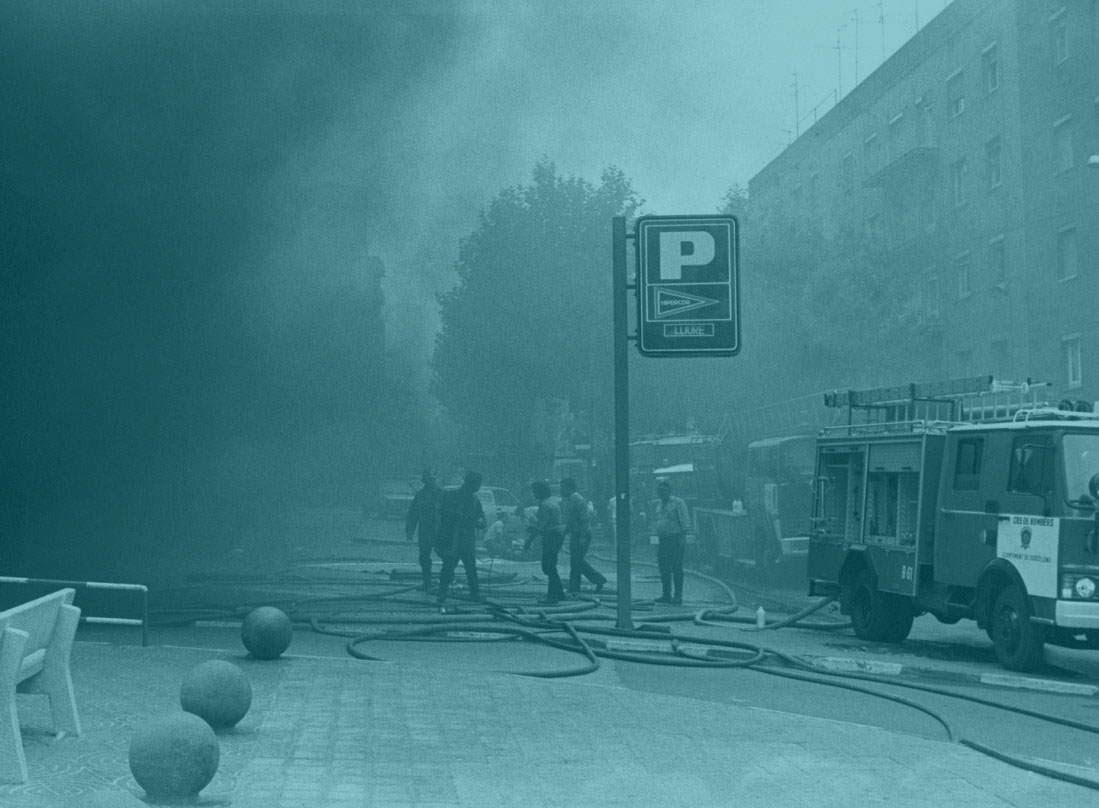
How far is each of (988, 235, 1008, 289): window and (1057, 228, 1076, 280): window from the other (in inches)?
87.7

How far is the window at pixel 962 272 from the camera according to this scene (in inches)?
1432

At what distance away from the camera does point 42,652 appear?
7957 millimetres

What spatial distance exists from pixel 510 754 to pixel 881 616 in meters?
7.69

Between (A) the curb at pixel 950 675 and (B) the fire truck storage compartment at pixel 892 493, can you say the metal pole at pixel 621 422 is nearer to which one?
(A) the curb at pixel 950 675

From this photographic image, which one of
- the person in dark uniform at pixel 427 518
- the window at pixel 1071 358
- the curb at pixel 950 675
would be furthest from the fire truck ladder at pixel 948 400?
the window at pixel 1071 358

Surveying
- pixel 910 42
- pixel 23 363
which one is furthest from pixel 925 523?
pixel 910 42

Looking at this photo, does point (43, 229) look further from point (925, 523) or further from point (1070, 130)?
point (1070, 130)

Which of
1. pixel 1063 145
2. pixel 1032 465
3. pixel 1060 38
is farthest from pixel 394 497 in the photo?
pixel 1032 465

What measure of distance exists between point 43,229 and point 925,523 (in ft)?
48.0

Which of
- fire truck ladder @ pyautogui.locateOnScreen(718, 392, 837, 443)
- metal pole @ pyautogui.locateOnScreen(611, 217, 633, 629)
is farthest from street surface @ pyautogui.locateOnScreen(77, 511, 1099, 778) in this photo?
fire truck ladder @ pyautogui.locateOnScreen(718, 392, 837, 443)

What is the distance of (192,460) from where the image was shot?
2912 cm

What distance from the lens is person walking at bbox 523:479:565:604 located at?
18.1m

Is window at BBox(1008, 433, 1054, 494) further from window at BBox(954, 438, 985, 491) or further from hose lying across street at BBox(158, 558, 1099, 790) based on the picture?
hose lying across street at BBox(158, 558, 1099, 790)

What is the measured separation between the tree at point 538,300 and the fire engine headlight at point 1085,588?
27.0m
